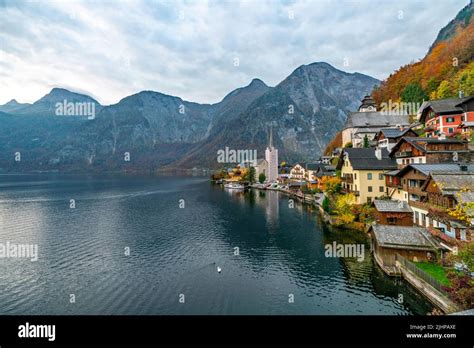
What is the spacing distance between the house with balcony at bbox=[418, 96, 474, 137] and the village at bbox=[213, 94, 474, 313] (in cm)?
15

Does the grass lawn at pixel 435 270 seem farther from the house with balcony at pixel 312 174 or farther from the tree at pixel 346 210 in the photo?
the house with balcony at pixel 312 174

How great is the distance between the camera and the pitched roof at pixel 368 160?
4966 cm

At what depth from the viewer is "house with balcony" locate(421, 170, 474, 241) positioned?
25.0m

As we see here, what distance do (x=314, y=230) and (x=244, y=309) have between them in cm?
2977

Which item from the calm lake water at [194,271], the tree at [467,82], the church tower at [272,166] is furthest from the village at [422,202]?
the church tower at [272,166]

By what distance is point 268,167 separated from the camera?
516ft

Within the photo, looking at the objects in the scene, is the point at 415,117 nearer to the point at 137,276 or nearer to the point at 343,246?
the point at 343,246

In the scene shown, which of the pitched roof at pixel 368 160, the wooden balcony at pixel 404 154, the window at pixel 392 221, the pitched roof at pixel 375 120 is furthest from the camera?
the pitched roof at pixel 375 120

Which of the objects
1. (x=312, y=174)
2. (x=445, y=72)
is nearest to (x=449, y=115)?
(x=445, y=72)

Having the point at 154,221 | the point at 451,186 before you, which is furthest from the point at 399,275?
the point at 154,221

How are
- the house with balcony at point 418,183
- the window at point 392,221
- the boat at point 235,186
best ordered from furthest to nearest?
the boat at point 235,186 → the window at point 392,221 → the house with balcony at point 418,183

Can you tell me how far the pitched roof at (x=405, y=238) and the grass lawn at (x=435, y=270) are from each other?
64.1 inches

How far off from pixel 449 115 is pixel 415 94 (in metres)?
34.9
